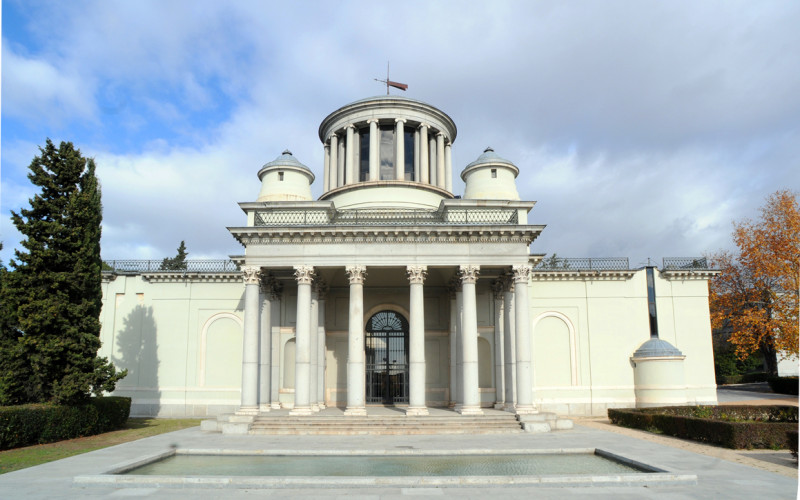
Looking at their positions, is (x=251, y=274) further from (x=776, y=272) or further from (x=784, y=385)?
(x=784, y=385)

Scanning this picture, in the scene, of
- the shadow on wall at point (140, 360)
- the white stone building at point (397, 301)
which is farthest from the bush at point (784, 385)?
the shadow on wall at point (140, 360)

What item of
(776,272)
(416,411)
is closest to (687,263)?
(776,272)

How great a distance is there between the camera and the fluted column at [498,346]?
29656mm

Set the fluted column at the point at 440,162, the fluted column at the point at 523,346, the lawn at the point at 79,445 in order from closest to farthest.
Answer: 1. the lawn at the point at 79,445
2. the fluted column at the point at 523,346
3. the fluted column at the point at 440,162

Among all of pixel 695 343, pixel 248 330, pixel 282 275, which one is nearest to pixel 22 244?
pixel 248 330

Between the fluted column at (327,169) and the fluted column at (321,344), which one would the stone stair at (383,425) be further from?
the fluted column at (327,169)

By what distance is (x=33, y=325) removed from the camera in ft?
71.3

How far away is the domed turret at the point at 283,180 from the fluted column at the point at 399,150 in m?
5.52

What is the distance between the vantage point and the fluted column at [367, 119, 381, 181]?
109 ft

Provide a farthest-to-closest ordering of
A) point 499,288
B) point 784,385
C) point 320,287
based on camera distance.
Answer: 1. point 784,385
2. point 499,288
3. point 320,287

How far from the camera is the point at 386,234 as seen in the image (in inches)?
1003

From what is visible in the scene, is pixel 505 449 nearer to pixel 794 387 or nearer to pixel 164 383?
pixel 164 383

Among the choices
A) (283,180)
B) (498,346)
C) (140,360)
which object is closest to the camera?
(498,346)

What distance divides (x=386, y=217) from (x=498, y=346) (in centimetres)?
936
